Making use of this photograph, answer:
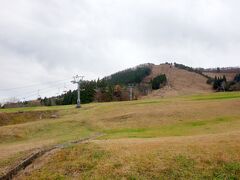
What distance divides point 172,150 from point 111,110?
40.1m

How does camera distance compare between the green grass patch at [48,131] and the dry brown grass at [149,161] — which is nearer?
the dry brown grass at [149,161]

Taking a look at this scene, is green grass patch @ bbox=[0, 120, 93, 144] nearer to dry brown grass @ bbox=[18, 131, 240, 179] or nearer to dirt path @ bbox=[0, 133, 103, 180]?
dirt path @ bbox=[0, 133, 103, 180]

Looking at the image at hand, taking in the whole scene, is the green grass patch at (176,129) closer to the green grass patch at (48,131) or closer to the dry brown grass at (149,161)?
the green grass patch at (48,131)

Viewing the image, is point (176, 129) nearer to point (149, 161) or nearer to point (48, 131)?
point (48, 131)

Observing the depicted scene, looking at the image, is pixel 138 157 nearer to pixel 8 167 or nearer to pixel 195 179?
pixel 195 179

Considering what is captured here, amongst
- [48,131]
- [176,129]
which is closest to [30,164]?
[176,129]

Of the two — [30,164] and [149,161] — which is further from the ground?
[149,161]

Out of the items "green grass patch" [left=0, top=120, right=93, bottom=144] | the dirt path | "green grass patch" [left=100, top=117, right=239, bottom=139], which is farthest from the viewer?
"green grass patch" [left=0, top=120, right=93, bottom=144]

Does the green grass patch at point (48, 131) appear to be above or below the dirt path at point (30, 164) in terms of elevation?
above

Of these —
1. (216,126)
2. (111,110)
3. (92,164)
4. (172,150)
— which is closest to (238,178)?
(172,150)

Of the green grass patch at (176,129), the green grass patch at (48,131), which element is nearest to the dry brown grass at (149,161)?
the green grass patch at (176,129)

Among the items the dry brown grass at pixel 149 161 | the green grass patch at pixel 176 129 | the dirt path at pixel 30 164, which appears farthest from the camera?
the green grass patch at pixel 176 129

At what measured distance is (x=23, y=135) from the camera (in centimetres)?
4597

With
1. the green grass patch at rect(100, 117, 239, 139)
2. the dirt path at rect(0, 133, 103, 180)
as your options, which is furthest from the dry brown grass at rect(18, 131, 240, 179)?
the green grass patch at rect(100, 117, 239, 139)
